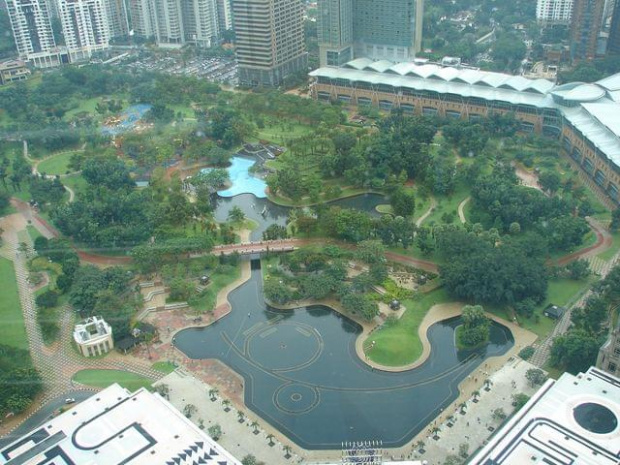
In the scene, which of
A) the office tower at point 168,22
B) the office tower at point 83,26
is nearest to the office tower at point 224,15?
the office tower at point 168,22

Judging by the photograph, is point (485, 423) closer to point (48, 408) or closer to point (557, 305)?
point (557, 305)

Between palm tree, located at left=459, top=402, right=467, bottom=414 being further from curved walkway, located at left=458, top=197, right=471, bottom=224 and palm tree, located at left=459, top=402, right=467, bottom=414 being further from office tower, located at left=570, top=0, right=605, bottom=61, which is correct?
office tower, located at left=570, top=0, right=605, bottom=61

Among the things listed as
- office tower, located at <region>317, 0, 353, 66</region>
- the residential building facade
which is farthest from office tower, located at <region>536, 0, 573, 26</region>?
the residential building facade

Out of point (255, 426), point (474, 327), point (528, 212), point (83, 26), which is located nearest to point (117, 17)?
point (83, 26)

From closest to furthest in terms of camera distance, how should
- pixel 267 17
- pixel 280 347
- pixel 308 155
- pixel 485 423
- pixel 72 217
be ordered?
pixel 485 423 < pixel 280 347 < pixel 72 217 < pixel 308 155 < pixel 267 17

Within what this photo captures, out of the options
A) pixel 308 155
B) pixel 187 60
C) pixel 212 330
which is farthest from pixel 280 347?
pixel 187 60

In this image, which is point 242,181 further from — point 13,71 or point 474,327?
point 13,71

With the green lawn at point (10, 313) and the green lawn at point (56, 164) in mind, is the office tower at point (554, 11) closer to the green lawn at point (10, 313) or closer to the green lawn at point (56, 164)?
the green lawn at point (56, 164)
